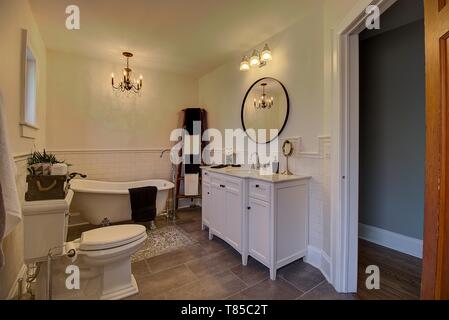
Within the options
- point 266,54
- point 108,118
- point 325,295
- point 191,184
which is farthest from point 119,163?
point 325,295

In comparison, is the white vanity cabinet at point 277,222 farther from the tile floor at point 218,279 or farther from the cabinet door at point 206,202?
the cabinet door at point 206,202

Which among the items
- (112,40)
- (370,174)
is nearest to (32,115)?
(112,40)

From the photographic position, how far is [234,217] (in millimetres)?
2178

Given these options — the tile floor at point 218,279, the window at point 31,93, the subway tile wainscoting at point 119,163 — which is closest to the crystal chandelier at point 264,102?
the tile floor at point 218,279

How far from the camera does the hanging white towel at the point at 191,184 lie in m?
3.73

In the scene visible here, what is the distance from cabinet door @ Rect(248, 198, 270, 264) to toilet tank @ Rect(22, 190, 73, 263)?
1.51 m


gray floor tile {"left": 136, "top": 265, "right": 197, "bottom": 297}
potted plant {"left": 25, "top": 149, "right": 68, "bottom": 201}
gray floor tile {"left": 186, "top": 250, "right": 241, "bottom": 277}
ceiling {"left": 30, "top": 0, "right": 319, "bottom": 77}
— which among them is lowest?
gray floor tile {"left": 136, "top": 265, "right": 197, "bottom": 297}

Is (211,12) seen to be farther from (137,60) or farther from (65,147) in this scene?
(65,147)

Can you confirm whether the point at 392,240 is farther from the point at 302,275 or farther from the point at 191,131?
the point at 191,131

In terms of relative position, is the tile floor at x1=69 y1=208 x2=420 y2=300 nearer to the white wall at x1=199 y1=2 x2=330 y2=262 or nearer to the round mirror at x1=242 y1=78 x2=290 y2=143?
the white wall at x1=199 y1=2 x2=330 y2=262

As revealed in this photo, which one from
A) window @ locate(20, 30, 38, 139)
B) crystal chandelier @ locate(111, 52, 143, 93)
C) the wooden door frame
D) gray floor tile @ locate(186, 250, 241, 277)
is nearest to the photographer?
the wooden door frame

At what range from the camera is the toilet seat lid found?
1.50m

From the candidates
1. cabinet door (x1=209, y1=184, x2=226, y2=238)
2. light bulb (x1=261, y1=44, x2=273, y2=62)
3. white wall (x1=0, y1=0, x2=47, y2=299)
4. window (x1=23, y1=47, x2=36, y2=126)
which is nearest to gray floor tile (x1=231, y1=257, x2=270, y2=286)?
cabinet door (x1=209, y1=184, x2=226, y2=238)

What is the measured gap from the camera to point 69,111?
10.1 ft
